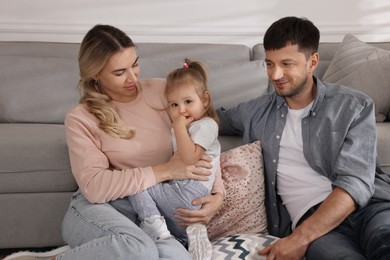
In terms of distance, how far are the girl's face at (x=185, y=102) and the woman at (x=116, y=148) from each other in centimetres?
7

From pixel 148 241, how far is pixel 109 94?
0.59 m

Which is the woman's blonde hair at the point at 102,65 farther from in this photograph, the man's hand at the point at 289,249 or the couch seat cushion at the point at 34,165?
the man's hand at the point at 289,249

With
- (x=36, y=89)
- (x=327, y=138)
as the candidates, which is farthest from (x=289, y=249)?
(x=36, y=89)

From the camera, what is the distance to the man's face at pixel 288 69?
1.82 m

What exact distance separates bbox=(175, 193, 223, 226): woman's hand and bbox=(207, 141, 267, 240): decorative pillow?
8cm

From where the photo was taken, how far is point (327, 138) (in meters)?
1.85

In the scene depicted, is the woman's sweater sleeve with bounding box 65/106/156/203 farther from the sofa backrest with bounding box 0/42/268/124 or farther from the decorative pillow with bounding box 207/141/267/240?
the sofa backrest with bounding box 0/42/268/124

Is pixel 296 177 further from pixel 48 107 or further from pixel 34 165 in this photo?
pixel 48 107

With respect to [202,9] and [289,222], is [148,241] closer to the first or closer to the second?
[289,222]

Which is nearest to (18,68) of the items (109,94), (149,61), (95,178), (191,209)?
(149,61)

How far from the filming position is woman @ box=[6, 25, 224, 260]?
1.73m

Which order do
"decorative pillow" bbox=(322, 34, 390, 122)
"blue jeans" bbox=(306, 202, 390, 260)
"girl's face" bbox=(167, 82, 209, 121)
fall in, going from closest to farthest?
"blue jeans" bbox=(306, 202, 390, 260)
"girl's face" bbox=(167, 82, 209, 121)
"decorative pillow" bbox=(322, 34, 390, 122)

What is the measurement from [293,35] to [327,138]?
0.37 metres

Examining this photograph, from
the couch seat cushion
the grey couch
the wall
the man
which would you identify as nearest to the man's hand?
the man
